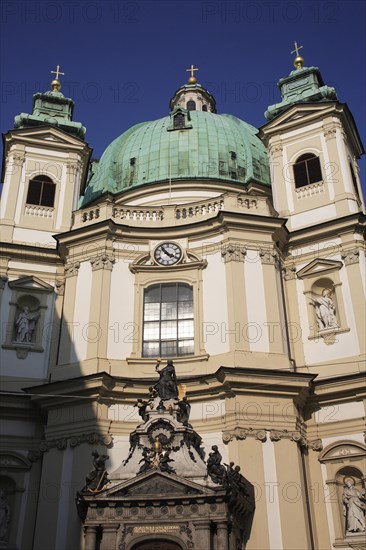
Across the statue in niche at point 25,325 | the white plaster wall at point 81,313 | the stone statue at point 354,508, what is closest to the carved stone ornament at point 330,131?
Answer: the white plaster wall at point 81,313

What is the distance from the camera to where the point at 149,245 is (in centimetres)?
2328

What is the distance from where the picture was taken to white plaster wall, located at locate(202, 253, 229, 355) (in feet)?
67.8

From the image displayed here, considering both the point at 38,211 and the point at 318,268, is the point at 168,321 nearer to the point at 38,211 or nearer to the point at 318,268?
the point at 318,268

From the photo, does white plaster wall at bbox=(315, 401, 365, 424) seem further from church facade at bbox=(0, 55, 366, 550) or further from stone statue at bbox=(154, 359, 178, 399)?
stone statue at bbox=(154, 359, 178, 399)

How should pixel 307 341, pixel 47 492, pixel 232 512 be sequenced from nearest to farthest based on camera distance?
pixel 232 512, pixel 47 492, pixel 307 341

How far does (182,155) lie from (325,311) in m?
10.6

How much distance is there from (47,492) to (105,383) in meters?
3.44

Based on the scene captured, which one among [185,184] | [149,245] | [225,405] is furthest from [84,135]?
[225,405]

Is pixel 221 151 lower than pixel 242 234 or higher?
higher

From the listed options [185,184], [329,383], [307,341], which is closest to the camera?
[329,383]

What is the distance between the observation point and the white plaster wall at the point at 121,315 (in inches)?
834

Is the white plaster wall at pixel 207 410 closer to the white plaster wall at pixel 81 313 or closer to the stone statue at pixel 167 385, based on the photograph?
the stone statue at pixel 167 385

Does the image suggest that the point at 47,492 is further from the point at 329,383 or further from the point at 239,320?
the point at 329,383

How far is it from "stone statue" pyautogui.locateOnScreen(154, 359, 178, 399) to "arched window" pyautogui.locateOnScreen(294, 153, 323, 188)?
384 inches
